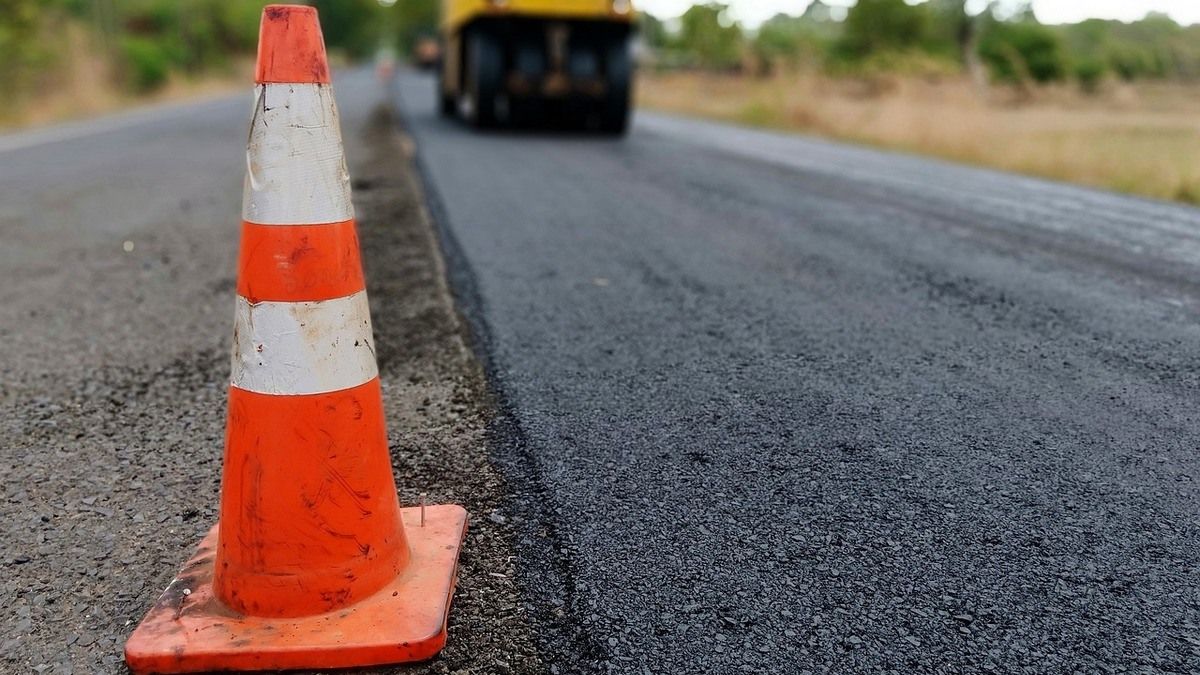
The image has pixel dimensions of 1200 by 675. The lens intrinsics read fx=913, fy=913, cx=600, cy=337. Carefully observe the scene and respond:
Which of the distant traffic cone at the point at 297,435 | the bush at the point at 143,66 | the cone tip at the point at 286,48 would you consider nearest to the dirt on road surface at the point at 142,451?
the distant traffic cone at the point at 297,435

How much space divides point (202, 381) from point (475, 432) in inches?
40.9

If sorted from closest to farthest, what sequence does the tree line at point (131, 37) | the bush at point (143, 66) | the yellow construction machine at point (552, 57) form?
the yellow construction machine at point (552, 57) → the tree line at point (131, 37) → the bush at point (143, 66)

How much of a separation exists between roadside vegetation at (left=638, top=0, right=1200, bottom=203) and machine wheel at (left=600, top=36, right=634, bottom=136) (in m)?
3.96

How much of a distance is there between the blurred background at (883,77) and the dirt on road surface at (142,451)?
23.6 feet

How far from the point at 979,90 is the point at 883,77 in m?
3.23

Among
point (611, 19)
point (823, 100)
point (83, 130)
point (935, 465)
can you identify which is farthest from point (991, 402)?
point (823, 100)

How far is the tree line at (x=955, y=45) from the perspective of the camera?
32188 millimetres

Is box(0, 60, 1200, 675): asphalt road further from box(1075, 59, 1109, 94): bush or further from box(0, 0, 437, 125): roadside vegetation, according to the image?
box(1075, 59, 1109, 94): bush

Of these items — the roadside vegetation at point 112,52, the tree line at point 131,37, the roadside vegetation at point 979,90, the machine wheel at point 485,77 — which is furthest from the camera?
the tree line at point 131,37

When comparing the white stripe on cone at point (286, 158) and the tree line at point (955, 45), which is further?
the tree line at point (955, 45)

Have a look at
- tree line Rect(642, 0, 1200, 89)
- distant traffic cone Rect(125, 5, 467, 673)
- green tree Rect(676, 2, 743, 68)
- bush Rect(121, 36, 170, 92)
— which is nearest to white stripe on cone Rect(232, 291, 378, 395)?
distant traffic cone Rect(125, 5, 467, 673)

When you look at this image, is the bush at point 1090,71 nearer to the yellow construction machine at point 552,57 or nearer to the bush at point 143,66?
the yellow construction machine at point 552,57

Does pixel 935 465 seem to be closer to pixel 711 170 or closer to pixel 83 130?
pixel 711 170

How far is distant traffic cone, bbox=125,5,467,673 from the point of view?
5.28ft
